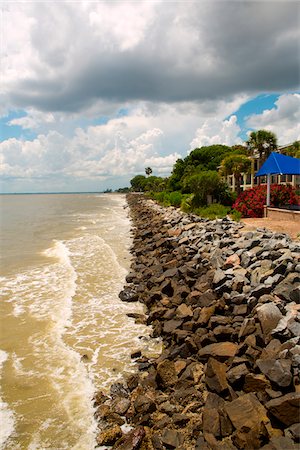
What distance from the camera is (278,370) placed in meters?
5.11

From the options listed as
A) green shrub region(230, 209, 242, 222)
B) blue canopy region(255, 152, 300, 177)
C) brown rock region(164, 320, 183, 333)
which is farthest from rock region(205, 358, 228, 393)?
blue canopy region(255, 152, 300, 177)

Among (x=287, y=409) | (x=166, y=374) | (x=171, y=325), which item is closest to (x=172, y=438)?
(x=166, y=374)

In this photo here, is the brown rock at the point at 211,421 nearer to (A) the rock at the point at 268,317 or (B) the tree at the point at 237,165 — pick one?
(A) the rock at the point at 268,317

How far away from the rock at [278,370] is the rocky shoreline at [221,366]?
0.05 feet

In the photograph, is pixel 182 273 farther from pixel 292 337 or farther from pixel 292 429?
pixel 292 429

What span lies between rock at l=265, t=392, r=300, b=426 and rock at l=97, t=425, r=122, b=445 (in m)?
2.41

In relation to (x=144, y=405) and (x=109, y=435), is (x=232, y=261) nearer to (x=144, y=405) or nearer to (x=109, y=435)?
(x=144, y=405)

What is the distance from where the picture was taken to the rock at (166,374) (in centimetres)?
628

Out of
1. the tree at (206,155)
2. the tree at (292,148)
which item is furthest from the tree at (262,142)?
the tree at (206,155)

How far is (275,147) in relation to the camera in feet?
117

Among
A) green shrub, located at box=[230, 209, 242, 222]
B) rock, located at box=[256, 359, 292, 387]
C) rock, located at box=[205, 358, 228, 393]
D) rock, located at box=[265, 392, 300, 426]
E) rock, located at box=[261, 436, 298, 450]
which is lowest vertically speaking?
rock, located at box=[205, 358, 228, 393]

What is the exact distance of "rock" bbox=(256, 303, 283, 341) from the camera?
656 cm

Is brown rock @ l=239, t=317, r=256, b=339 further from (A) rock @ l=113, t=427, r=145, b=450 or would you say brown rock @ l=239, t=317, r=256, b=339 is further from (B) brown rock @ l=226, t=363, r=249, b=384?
(A) rock @ l=113, t=427, r=145, b=450

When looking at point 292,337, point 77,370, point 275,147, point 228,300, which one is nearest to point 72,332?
point 77,370
